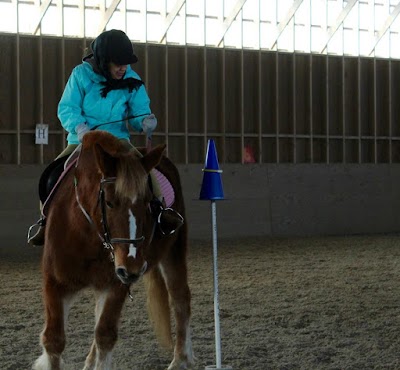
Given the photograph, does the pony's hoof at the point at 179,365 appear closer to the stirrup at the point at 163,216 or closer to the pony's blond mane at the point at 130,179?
the stirrup at the point at 163,216

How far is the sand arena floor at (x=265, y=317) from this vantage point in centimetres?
500

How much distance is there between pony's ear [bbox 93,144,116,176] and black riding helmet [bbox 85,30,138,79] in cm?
85

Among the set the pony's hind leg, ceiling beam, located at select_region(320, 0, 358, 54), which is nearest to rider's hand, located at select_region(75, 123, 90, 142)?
the pony's hind leg

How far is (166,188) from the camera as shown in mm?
4605

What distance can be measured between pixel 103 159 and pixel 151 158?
0.82ft

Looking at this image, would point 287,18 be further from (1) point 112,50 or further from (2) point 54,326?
(2) point 54,326

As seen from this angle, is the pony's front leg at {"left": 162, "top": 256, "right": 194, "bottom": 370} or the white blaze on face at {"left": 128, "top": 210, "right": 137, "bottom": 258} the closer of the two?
the white blaze on face at {"left": 128, "top": 210, "right": 137, "bottom": 258}

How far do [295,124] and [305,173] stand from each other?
1.26 meters

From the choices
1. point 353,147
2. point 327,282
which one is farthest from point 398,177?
point 327,282

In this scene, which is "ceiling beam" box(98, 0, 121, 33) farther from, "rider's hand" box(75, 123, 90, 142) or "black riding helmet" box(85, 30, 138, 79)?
"rider's hand" box(75, 123, 90, 142)

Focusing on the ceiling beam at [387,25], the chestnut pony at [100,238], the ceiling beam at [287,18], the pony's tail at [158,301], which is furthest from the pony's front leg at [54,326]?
the ceiling beam at [387,25]

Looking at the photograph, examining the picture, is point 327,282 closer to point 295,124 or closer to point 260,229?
point 260,229

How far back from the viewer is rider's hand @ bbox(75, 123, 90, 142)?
4293mm

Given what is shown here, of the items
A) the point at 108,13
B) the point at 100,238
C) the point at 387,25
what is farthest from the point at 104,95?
the point at 387,25
